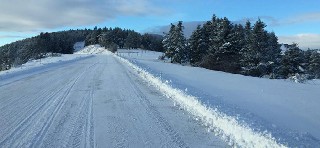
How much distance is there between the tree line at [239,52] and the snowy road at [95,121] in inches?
1128

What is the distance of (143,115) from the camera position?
10.4 metres

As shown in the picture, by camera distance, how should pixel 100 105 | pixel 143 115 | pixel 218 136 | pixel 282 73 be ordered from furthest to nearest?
pixel 282 73 < pixel 100 105 < pixel 143 115 < pixel 218 136

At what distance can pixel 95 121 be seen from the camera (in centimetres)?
948

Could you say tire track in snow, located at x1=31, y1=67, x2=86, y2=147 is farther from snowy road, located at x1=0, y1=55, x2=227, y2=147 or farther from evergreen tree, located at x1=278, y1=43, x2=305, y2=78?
evergreen tree, located at x1=278, y1=43, x2=305, y2=78

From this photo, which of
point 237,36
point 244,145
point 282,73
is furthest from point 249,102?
point 237,36

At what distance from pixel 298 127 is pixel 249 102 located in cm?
419

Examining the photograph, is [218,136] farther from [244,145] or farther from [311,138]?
[311,138]

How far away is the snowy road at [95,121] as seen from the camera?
7.62 meters

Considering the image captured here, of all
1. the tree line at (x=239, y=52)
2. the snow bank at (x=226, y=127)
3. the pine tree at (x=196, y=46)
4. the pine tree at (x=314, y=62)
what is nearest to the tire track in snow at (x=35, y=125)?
the snow bank at (x=226, y=127)

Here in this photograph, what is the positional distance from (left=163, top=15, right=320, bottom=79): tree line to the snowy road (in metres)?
28.6

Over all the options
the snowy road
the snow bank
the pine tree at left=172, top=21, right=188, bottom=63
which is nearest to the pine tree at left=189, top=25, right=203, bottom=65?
the pine tree at left=172, top=21, right=188, bottom=63

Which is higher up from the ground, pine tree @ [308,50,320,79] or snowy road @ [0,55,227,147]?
snowy road @ [0,55,227,147]

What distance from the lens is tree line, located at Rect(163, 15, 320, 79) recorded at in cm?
4566

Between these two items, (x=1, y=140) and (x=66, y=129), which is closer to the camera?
(x=1, y=140)
